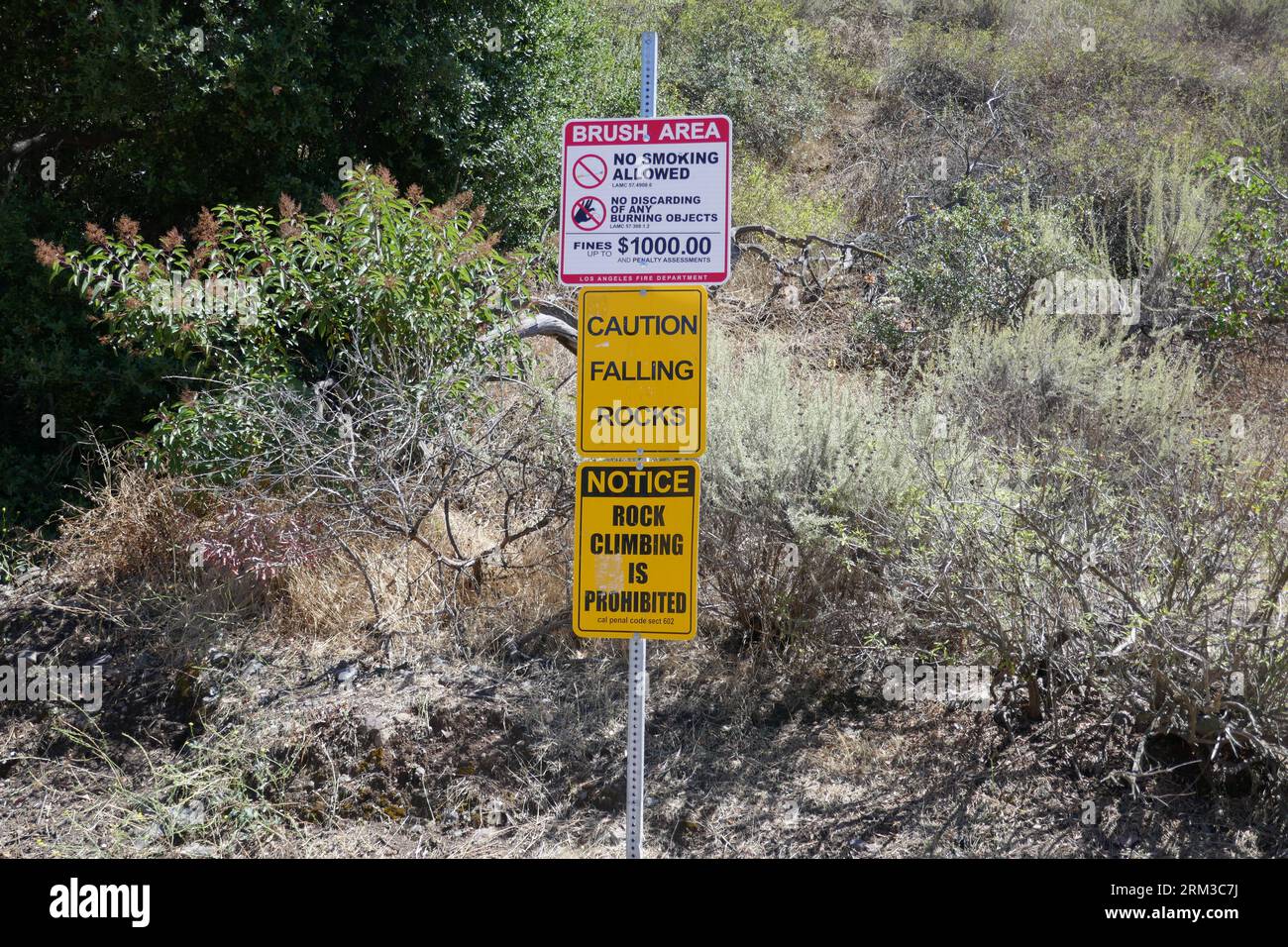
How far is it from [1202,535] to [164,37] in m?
7.32

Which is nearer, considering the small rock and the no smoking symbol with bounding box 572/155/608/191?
the no smoking symbol with bounding box 572/155/608/191

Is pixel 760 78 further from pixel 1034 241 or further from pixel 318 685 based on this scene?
pixel 318 685

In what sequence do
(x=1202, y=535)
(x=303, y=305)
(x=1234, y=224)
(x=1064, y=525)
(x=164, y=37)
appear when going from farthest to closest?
(x=1234, y=224)
(x=164, y=37)
(x=303, y=305)
(x=1064, y=525)
(x=1202, y=535)

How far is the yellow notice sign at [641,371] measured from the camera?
11.5 feet

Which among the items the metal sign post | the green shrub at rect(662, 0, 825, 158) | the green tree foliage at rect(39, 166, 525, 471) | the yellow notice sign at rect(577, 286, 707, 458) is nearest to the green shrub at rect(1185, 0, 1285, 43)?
the green shrub at rect(662, 0, 825, 158)

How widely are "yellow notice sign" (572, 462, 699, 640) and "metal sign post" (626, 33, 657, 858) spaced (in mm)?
120

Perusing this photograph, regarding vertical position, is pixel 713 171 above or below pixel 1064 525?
above

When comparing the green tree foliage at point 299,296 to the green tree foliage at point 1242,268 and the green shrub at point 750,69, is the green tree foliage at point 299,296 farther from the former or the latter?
the green shrub at point 750,69

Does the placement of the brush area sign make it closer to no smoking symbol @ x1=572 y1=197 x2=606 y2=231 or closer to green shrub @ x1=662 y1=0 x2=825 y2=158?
no smoking symbol @ x1=572 y1=197 x2=606 y2=231

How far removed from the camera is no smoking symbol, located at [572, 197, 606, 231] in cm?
356

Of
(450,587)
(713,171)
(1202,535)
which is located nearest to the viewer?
(713,171)

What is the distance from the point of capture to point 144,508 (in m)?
6.58

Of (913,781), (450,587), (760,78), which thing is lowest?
(913,781)

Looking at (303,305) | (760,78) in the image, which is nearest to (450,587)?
(303,305)
